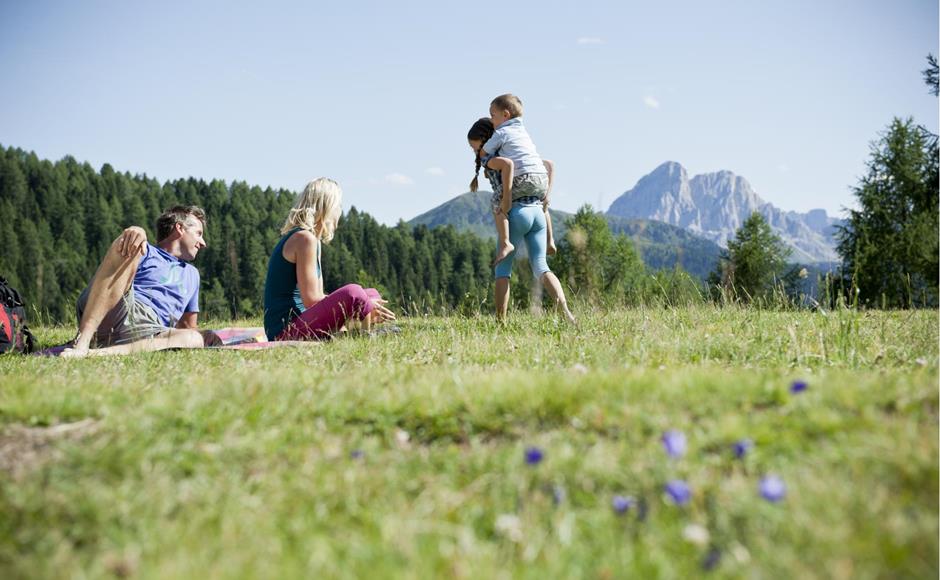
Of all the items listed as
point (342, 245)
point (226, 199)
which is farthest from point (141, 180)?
point (342, 245)

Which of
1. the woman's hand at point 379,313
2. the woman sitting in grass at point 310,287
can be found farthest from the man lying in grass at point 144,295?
the woman's hand at point 379,313

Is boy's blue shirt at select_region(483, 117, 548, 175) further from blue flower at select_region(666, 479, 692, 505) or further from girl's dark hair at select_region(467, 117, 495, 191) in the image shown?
blue flower at select_region(666, 479, 692, 505)

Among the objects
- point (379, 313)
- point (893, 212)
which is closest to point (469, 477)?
point (379, 313)

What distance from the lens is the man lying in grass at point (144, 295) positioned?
6.98 metres

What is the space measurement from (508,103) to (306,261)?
3.38 meters

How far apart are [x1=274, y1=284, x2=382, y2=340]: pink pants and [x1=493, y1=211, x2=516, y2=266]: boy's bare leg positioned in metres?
1.71

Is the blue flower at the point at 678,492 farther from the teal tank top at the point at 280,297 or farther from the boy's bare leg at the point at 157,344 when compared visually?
the teal tank top at the point at 280,297

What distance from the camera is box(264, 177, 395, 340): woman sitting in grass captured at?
7.39 metres

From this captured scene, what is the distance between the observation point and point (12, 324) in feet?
24.2

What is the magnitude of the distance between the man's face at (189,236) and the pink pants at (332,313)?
1.75m

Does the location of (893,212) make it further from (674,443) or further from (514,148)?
(674,443)

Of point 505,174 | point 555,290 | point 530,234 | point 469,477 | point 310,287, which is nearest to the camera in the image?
Result: point 469,477

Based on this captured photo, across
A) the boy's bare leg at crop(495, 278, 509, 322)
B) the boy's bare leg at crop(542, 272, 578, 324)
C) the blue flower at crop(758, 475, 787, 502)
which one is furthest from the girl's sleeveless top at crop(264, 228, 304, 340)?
the blue flower at crop(758, 475, 787, 502)

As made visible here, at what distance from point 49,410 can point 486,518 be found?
2500 mm
